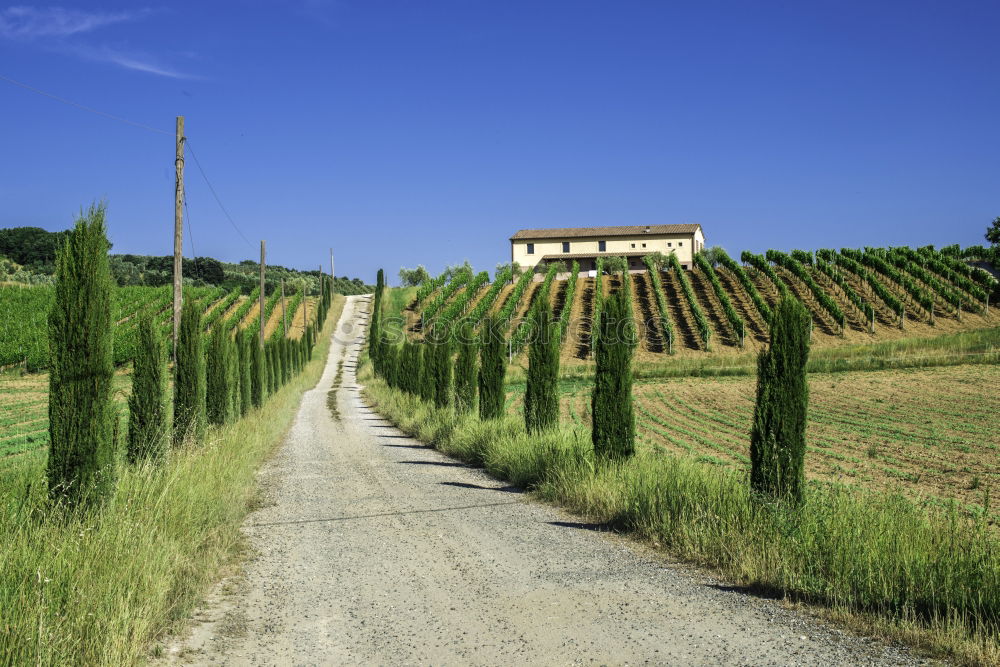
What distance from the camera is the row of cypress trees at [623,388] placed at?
680 cm

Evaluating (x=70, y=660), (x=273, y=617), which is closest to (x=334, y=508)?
(x=273, y=617)

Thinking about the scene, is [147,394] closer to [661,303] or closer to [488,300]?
[661,303]

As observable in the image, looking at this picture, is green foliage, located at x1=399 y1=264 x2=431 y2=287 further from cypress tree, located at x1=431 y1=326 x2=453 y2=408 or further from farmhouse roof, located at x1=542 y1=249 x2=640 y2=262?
cypress tree, located at x1=431 y1=326 x2=453 y2=408

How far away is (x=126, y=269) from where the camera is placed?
8550 cm

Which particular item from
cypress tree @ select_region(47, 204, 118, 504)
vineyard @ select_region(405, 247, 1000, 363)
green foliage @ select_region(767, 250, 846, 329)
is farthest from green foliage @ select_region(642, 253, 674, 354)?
cypress tree @ select_region(47, 204, 118, 504)

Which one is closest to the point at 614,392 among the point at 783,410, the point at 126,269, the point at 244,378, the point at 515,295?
the point at 783,410

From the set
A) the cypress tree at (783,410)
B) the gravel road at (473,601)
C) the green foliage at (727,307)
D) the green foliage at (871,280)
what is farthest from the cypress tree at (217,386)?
the green foliage at (871,280)

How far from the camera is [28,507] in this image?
18.2ft

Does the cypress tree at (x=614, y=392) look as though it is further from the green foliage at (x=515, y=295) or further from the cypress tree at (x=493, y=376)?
the green foliage at (x=515, y=295)

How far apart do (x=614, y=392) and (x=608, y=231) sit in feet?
229

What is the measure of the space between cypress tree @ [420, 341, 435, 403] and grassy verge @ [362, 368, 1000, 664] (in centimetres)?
1333

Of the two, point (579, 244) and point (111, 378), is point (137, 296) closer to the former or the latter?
point (579, 244)

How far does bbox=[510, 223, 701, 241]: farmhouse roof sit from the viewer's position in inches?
3017

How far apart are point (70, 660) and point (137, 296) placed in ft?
202
